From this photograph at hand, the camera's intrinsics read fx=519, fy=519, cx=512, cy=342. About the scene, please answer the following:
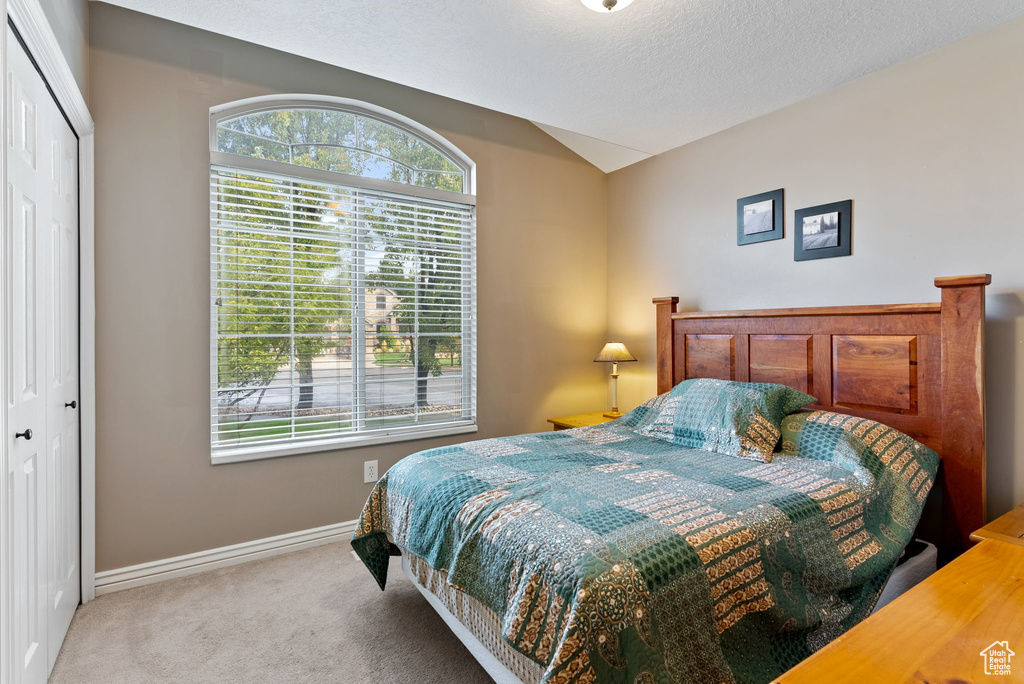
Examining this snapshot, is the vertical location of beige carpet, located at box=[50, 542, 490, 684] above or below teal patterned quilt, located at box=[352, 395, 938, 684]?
below

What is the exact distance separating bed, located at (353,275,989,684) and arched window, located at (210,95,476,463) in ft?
3.17

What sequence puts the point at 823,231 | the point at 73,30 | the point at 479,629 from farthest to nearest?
1. the point at 823,231
2. the point at 73,30
3. the point at 479,629

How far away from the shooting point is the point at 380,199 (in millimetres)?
3162

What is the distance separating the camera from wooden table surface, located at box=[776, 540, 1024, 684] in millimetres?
882

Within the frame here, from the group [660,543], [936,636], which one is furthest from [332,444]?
[936,636]

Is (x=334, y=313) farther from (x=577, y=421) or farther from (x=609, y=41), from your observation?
(x=609, y=41)

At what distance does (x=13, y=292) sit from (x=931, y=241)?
11.4ft

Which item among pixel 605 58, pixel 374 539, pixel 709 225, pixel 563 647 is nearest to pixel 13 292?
pixel 374 539

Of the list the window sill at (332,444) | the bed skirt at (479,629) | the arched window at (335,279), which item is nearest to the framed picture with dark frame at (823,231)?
the arched window at (335,279)

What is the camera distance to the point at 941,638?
0.99 metres

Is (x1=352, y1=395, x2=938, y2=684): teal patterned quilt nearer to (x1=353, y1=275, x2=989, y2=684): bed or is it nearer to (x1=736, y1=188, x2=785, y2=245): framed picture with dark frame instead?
(x1=353, y1=275, x2=989, y2=684): bed

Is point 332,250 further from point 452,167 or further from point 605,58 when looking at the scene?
point 605,58

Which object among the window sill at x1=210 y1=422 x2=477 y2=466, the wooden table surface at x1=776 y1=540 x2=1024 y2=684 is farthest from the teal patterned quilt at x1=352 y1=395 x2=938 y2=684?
the window sill at x1=210 y1=422 x2=477 y2=466

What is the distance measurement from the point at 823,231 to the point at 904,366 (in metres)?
0.82
